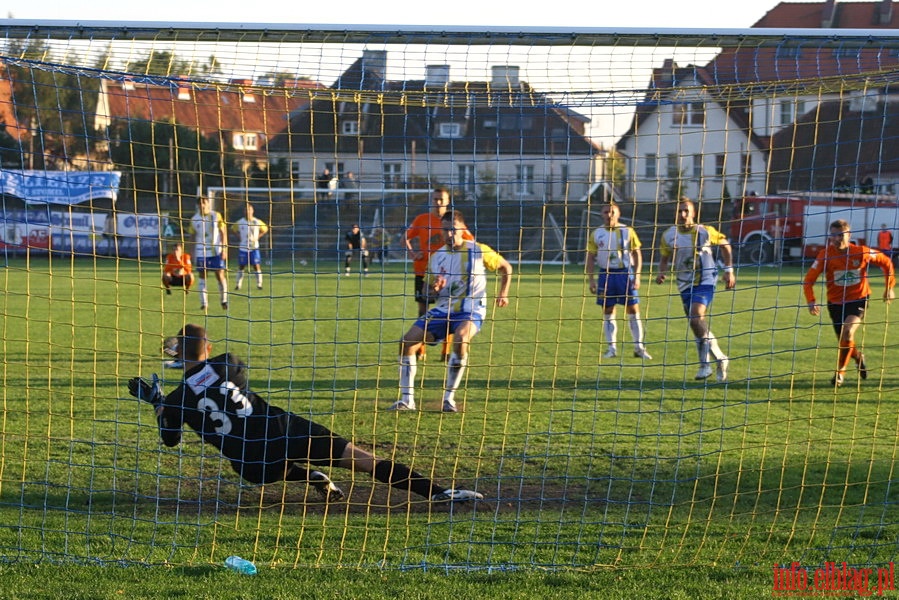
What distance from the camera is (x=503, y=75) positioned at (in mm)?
5199

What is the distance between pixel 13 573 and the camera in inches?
172

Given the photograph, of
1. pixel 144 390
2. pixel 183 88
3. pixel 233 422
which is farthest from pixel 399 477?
pixel 183 88

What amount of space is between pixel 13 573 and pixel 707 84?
14.2ft

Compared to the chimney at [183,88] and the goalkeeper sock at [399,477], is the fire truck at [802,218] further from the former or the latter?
the chimney at [183,88]

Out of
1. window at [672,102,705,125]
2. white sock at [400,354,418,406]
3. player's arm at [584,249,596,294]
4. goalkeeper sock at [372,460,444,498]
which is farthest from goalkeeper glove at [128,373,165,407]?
player's arm at [584,249,596,294]

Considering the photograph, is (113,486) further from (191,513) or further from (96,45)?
(96,45)

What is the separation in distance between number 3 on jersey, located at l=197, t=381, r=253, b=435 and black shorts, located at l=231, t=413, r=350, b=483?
16 cm

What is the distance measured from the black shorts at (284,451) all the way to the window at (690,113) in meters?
2.73

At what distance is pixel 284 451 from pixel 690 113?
323 centimetres

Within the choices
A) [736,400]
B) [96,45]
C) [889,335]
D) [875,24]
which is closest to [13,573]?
[96,45]

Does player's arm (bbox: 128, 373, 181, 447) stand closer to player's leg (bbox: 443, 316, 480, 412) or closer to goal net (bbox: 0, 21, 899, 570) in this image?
goal net (bbox: 0, 21, 899, 570)

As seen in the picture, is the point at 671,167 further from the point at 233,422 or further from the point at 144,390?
the point at 144,390

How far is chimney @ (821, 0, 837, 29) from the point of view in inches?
1330

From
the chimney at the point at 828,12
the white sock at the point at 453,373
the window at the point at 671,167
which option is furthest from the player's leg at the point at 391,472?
the chimney at the point at 828,12
